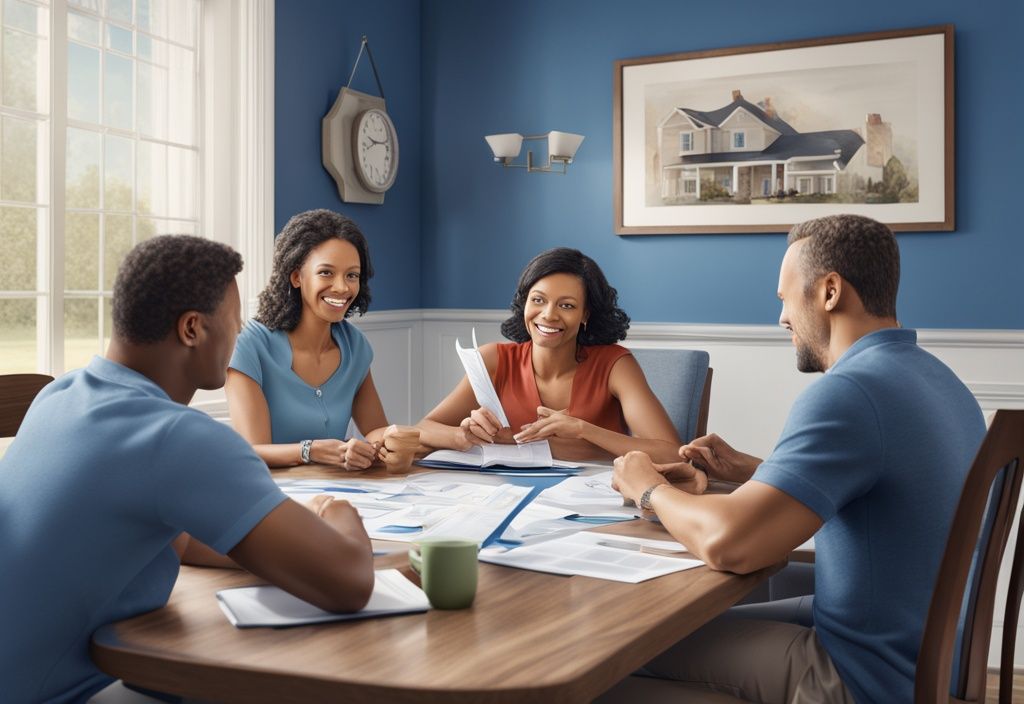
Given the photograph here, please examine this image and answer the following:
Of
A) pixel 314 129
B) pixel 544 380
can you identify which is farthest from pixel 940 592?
pixel 314 129

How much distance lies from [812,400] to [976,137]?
2.74 m

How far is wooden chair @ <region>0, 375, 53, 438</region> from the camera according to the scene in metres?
2.14

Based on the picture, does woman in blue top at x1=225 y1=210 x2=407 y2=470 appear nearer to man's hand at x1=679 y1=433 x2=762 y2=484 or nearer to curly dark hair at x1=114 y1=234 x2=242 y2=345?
man's hand at x1=679 y1=433 x2=762 y2=484

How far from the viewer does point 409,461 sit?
231cm

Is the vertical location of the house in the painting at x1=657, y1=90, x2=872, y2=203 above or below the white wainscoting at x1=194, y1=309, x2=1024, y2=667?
above

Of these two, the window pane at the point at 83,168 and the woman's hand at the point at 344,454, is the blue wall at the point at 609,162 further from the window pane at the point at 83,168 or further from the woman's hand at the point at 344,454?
the woman's hand at the point at 344,454

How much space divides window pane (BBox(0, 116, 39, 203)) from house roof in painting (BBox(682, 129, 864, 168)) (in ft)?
8.20

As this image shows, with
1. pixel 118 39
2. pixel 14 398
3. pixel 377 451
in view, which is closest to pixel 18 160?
pixel 118 39

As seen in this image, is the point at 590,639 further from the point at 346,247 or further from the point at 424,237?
the point at 424,237

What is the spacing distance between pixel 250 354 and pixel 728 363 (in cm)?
219

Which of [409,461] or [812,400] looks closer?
[812,400]

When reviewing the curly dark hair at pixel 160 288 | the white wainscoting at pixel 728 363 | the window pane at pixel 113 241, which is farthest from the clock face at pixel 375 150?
the curly dark hair at pixel 160 288

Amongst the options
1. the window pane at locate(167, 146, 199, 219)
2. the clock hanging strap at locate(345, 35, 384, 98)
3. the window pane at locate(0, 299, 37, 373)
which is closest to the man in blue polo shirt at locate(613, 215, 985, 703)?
the window pane at locate(0, 299, 37, 373)

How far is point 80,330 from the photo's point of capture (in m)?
3.22
